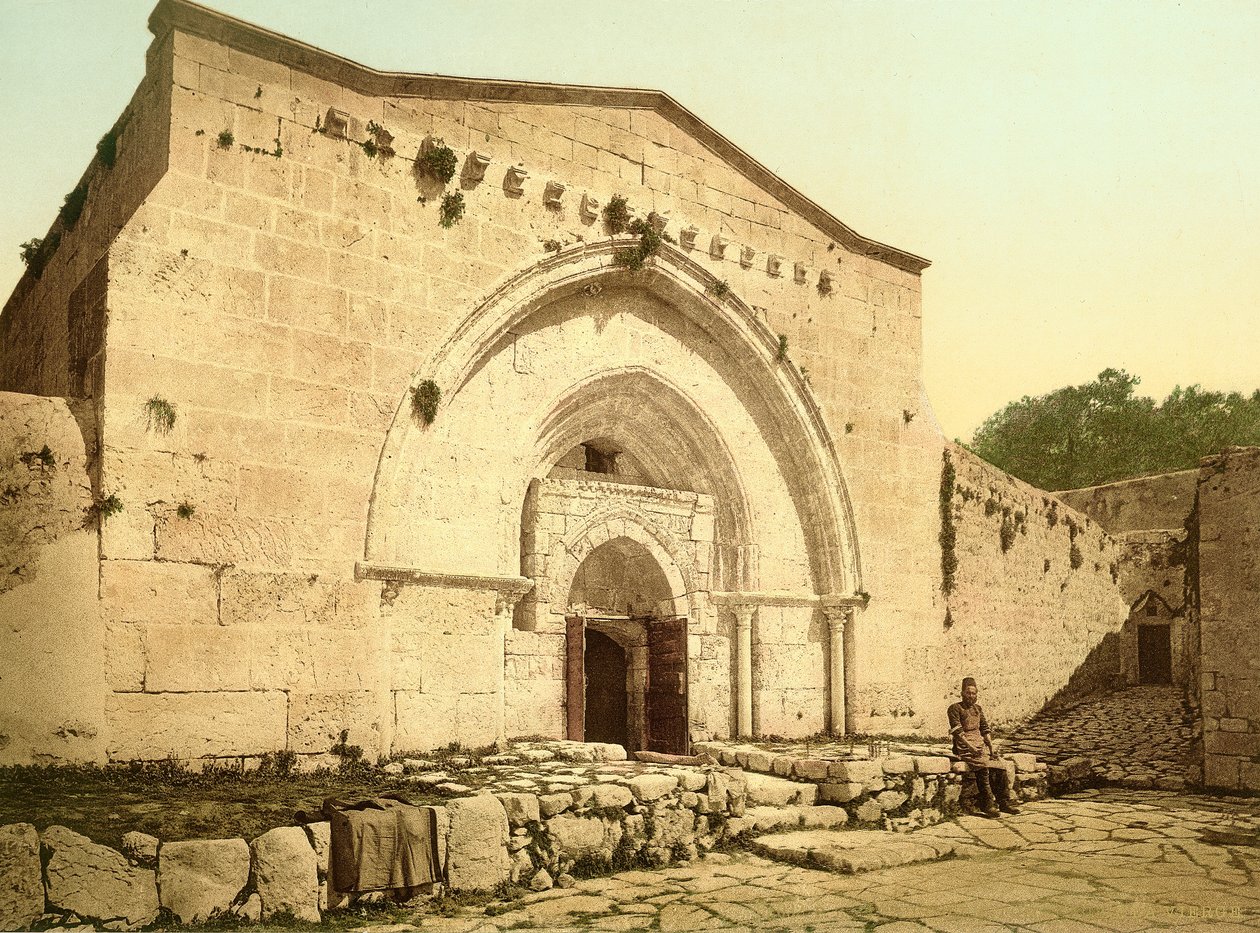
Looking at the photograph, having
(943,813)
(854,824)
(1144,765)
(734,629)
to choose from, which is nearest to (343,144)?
(734,629)

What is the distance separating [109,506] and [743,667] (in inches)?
259

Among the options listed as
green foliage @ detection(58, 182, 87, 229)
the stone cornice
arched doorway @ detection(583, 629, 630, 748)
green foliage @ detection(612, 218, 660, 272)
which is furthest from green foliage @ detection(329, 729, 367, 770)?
green foliage @ detection(58, 182, 87, 229)

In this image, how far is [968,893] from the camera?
6.62 m

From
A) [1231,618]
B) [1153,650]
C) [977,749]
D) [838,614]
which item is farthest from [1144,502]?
[977,749]

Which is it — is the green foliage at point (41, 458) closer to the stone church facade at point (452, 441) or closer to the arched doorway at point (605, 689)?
the stone church facade at point (452, 441)

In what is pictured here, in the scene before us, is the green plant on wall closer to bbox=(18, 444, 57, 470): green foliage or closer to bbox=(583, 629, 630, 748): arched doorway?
bbox=(583, 629, 630, 748): arched doorway

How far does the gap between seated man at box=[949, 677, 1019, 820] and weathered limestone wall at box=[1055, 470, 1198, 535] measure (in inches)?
577

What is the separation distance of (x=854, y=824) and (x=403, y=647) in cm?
406

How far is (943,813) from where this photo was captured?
9438 mm

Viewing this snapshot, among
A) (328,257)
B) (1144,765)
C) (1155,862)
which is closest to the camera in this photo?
(1155,862)

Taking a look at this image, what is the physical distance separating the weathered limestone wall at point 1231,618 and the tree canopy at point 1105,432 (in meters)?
16.1

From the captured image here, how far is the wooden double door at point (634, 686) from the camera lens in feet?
35.4

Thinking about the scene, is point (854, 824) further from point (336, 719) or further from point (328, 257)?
point (328, 257)

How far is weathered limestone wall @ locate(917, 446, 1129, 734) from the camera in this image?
13.0 meters
